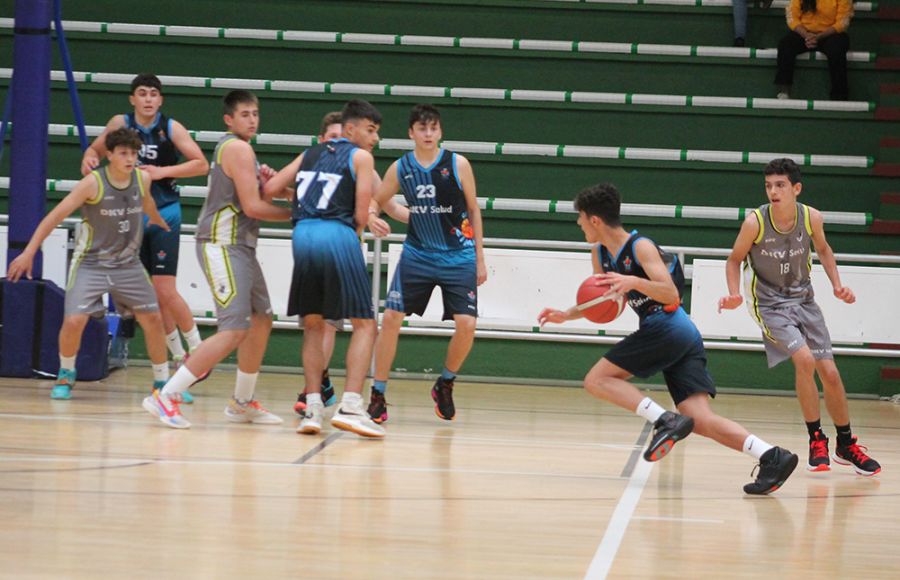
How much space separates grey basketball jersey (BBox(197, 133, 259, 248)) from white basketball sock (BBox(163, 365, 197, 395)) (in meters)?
0.70

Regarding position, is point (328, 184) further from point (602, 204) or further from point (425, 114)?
point (602, 204)

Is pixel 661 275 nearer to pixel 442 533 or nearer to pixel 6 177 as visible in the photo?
pixel 442 533

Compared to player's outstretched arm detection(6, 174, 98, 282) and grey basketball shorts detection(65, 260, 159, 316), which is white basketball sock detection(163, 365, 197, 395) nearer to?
grey basketball shorts detection(65, 260, 159, 316)

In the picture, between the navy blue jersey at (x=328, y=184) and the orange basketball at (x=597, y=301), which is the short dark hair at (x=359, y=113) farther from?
the orange basketball at (x=597, y=301)

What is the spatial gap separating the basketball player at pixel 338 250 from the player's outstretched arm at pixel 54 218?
1520 millimetres

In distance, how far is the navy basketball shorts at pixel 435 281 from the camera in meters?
6.92

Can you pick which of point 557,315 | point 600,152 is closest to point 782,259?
point 557,315

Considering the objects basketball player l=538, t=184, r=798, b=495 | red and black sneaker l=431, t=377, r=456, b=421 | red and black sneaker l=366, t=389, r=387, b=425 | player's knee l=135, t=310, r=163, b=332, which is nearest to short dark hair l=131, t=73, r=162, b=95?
player's knee l=135, t=310, r=163, b=332

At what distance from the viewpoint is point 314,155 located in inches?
250

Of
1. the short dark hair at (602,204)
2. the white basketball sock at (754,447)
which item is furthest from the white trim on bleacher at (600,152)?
the white basketball sock at (754,447)

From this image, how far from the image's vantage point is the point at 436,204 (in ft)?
22.7

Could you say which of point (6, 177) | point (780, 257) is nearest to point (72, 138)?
point (6, 177)

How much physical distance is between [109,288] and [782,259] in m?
3.85

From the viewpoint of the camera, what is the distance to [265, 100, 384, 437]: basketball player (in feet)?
20.5
